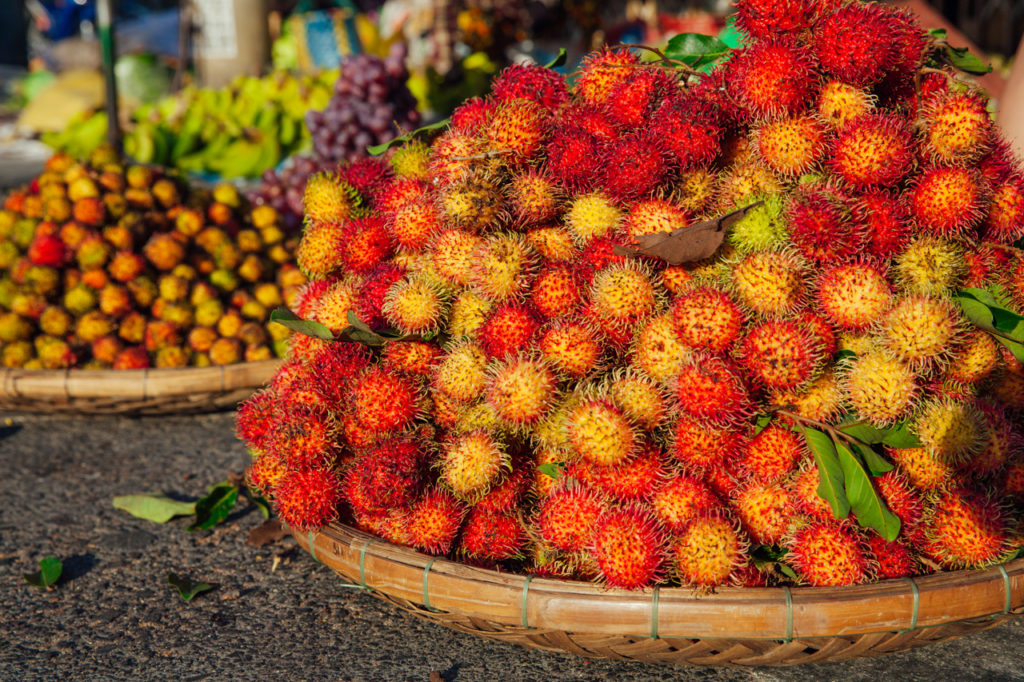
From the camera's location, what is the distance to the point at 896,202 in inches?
62.1

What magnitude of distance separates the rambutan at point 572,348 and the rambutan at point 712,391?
0.56ft

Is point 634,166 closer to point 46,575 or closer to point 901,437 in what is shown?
point 901,437

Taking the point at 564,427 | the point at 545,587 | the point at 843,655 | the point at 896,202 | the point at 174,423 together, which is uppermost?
the point at 896,202

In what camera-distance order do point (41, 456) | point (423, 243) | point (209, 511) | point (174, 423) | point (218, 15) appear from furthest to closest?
point (218, 15), point (174, 423), point (41, 456), point (209, 511), point (423, 243)

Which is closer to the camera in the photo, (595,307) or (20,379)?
(595,307)

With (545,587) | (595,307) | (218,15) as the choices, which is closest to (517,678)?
(545,587)

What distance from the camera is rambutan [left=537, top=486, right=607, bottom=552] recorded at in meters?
1.44

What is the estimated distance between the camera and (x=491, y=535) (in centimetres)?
156

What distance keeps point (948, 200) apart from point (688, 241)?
51cm

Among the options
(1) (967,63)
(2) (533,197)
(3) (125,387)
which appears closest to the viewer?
(2) (533,197)

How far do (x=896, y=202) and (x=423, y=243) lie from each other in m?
0.94

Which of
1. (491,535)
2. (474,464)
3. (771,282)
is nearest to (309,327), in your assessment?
(474,464)

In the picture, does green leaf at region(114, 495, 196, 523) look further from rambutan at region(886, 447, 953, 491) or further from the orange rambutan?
rambutan at region(886, 447, 953, 491)

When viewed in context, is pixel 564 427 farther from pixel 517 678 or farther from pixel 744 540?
pixel 517 678
